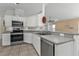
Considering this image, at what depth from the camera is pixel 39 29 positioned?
103 centimetres

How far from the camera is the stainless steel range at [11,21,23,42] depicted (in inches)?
41.9

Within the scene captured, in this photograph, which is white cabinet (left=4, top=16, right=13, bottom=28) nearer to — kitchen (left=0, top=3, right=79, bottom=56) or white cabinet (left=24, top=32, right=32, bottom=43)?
kitchen (left=0, top=3, right=79, bottom=56)

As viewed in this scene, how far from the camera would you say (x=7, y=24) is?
102cm

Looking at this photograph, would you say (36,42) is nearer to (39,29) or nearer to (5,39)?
(39,29)

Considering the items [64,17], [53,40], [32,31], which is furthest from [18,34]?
[64,17]

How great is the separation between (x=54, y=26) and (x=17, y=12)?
1.55 feet

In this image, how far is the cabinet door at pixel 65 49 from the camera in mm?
934

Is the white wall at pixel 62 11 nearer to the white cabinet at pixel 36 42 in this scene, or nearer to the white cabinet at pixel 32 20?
→ the white cabinet at pixel 32 20

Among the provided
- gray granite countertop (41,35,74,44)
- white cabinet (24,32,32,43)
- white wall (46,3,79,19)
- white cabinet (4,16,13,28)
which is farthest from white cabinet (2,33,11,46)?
white wall (46,3,79,19)

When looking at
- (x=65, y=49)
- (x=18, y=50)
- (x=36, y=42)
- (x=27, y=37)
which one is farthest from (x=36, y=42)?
(x=65, y=49)

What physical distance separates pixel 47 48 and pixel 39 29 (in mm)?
255

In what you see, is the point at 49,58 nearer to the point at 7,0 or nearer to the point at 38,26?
the point at 38,26

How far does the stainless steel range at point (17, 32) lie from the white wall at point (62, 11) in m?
0.37

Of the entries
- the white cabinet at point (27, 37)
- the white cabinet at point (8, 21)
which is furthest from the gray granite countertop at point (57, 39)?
the white cabinet at point (8, 21)
